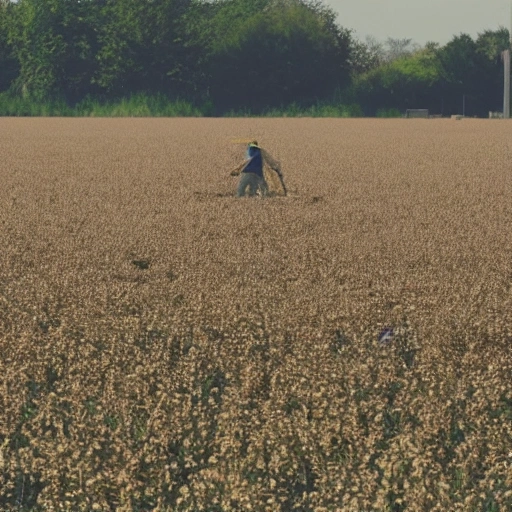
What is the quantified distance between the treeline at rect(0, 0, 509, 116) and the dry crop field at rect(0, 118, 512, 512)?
50.6 meters

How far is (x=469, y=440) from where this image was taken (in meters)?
4.51

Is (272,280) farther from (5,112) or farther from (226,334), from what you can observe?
(5,112)

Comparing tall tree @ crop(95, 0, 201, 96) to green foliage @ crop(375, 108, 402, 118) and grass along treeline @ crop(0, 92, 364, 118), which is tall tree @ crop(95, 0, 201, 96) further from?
green foliage @ crop(375, 108, 402, 118)

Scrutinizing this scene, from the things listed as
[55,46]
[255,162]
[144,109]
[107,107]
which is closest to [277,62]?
[144,109]

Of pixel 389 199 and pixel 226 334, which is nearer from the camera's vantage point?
pixel 226 334

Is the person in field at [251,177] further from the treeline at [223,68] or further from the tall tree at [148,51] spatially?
the tall tree at [148,51]

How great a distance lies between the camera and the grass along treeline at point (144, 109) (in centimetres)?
5928

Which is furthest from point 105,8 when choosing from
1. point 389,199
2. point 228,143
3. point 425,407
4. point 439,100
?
point 425,407

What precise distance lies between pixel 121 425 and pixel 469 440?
4.72 feet

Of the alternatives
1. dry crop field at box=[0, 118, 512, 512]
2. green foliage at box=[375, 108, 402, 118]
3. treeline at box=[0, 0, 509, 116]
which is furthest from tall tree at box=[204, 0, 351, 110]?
dry crop field at box=[0, 118, 512, 512]

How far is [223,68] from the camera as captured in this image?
206 ft

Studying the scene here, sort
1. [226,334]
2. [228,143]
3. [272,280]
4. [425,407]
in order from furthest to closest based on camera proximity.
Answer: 1. [228,143]
2. [272,280]
3. [226,334]
4. [425,407]

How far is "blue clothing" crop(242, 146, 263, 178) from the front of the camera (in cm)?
1430

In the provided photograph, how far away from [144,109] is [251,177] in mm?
45378
